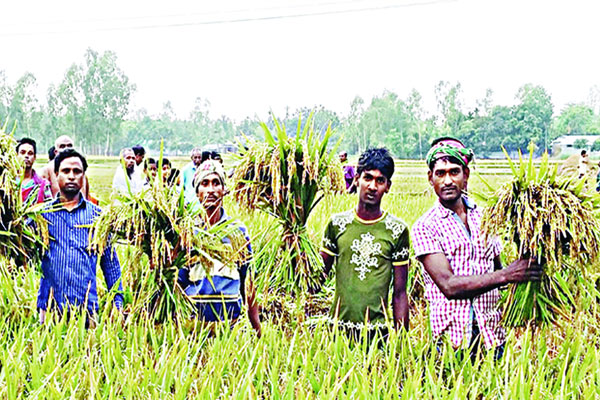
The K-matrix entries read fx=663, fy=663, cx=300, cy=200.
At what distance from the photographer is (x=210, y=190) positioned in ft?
10.8

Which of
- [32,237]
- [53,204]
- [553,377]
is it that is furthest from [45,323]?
[553,377]

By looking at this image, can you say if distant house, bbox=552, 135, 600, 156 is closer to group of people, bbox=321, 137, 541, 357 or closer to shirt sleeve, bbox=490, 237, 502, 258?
group of people, bbox=321, 137, 541, 357

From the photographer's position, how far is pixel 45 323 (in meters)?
2.84

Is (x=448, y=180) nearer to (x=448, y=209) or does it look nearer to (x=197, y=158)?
(x=448, y=209)

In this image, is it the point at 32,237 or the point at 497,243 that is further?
the point at 32,237

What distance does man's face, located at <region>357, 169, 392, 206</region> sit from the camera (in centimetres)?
305

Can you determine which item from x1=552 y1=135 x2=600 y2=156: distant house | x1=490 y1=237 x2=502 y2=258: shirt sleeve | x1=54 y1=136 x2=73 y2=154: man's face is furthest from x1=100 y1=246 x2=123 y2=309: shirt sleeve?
x1=552 y1=135 x2=600 y2=156: distant house

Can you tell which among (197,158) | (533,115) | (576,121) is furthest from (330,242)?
(576,121)

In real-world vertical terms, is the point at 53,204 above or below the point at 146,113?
below

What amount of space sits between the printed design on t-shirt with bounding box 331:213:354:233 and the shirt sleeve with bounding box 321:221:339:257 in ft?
0.09

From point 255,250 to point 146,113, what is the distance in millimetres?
62777

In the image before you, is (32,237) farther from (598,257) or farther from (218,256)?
(598,257)

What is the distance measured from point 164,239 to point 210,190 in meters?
0.50

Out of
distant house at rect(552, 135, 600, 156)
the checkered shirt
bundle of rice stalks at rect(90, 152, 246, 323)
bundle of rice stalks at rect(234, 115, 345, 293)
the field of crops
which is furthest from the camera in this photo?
distant house at rect(552, 135, 600, 156)
